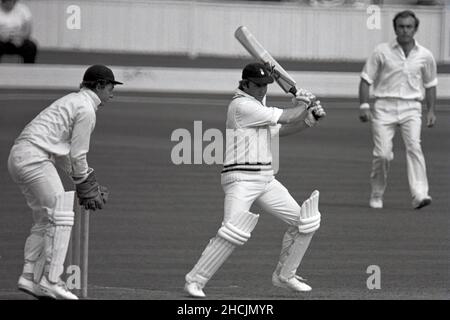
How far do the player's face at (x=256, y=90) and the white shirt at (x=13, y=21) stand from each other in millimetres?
12765

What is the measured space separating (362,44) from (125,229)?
12875 mm

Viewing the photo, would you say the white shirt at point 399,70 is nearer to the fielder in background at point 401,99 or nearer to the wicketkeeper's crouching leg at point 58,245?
the fielder in background at point 401,99

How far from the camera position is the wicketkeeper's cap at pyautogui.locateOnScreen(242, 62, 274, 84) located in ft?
30.3

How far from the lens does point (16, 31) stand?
21.9m

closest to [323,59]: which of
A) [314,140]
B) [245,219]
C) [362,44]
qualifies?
[362,44]

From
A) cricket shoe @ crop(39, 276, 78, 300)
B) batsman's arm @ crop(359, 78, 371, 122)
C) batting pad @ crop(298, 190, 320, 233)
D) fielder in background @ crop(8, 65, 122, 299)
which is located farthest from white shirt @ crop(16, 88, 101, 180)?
batsman's arm @ crop(359, 78, 371, 122)

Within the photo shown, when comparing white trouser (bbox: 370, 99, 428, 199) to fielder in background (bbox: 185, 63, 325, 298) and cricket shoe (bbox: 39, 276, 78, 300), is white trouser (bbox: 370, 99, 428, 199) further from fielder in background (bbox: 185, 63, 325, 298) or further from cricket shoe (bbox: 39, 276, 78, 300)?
cricket shoe (bbox: 39, 276, 78, 300)

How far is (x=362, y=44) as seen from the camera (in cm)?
2475

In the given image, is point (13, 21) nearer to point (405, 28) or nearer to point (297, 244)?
point (405, 28)

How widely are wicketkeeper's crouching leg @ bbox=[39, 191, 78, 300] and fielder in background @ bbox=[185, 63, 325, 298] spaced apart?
2.84 feet

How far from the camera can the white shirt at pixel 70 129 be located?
880cm

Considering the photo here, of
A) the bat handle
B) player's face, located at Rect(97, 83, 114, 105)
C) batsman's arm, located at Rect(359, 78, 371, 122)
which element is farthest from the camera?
batsman's arm, located at Rect(359, 78, 371, 122)

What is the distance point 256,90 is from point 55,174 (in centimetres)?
145

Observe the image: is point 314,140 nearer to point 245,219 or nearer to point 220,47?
point 220,47
